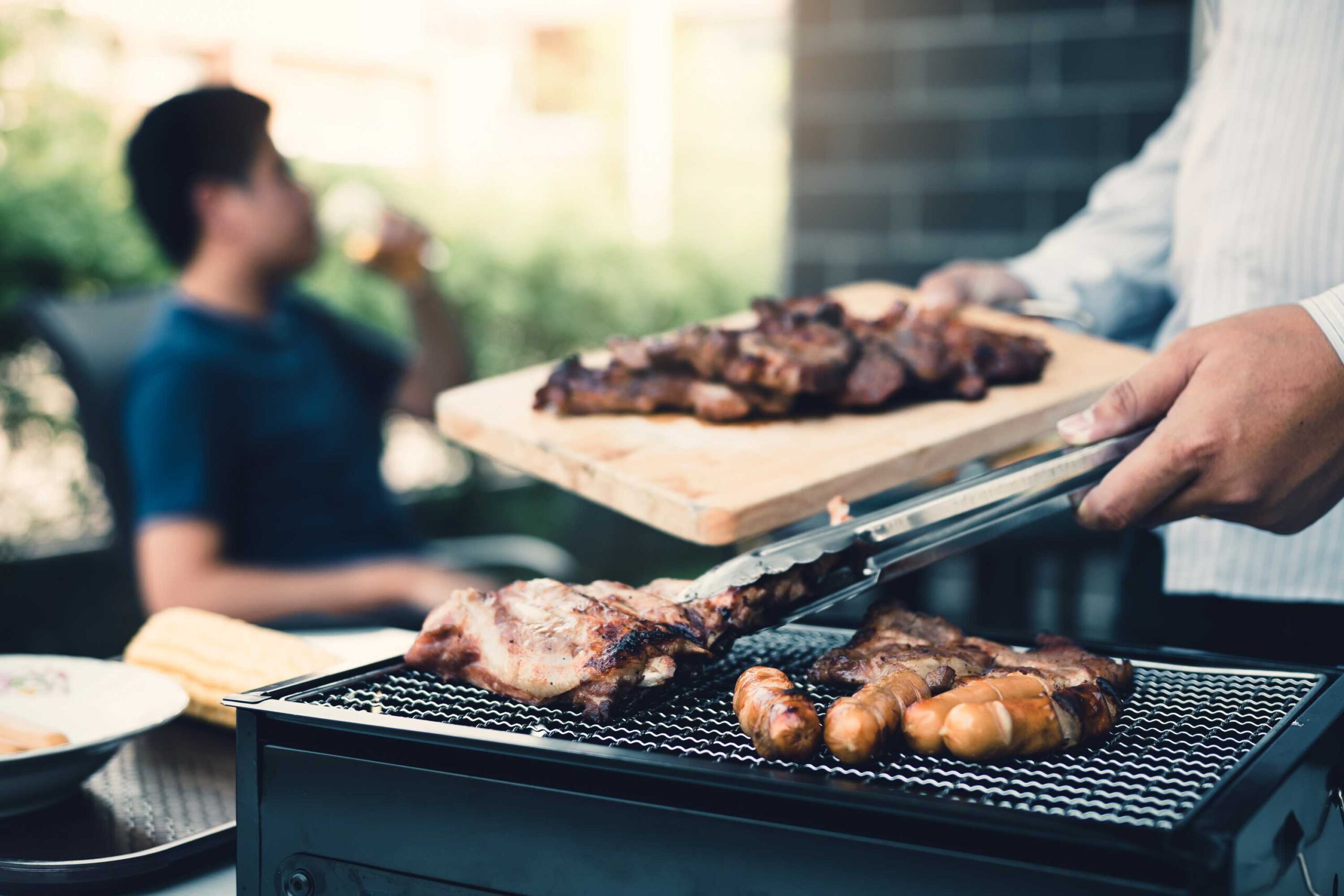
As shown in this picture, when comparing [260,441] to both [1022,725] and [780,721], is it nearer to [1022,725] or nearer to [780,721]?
[780,721]

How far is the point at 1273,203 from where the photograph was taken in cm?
197

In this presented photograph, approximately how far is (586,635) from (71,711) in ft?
2.58

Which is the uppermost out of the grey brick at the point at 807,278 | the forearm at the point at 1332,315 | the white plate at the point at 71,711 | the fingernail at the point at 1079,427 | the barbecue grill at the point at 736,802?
the forearm at the point at 1332,315

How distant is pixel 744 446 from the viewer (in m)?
1.91

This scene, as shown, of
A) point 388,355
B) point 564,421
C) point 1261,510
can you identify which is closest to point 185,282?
point 388,355

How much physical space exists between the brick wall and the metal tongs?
11.7ft

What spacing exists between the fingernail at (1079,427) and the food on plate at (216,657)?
3.44 ft

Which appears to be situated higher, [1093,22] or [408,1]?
[408,1]

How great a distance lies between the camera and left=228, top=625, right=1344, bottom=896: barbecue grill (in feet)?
3.16

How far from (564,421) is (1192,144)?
1.25 m

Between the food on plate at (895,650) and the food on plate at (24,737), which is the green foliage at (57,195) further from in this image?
the food on plate at (895,650)

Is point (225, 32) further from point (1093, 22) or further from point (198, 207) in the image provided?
point (1093, 22)

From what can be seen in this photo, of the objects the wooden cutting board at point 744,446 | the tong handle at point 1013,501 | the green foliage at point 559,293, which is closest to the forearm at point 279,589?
the wooden cutting board at point 744,446

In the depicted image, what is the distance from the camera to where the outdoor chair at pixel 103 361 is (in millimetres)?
3545
